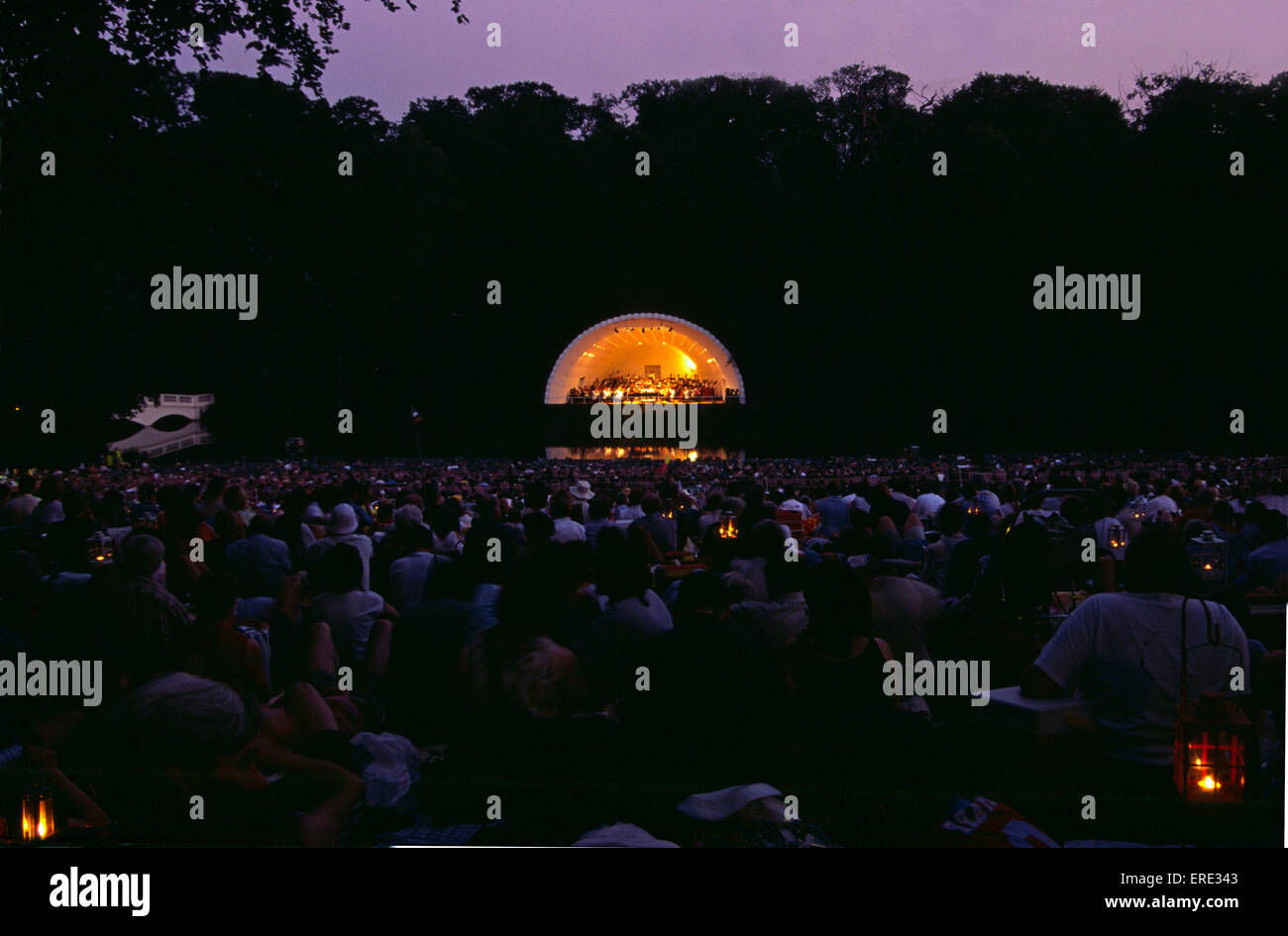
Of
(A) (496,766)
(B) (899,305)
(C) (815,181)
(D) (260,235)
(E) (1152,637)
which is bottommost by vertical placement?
(A) (496,766)

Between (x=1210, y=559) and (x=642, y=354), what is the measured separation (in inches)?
1501

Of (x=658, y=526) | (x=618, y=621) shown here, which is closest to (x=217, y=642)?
(x=618, y=621)

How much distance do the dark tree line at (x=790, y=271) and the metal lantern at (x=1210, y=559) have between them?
1591 centimetres

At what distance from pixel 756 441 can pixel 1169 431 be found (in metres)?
13.9

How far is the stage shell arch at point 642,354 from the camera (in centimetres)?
3984

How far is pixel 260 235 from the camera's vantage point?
13266mm

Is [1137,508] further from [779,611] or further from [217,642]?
[217,642]

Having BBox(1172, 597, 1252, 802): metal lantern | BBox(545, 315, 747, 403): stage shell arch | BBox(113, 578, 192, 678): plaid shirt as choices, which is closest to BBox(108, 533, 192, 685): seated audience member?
BBox(113, 578, 192, 678): plaid shirt

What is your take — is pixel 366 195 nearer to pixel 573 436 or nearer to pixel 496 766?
pixel 573 436

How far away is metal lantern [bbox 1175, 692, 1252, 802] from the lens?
11.6 feet

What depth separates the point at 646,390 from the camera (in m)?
41.0

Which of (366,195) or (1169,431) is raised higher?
(366,195)

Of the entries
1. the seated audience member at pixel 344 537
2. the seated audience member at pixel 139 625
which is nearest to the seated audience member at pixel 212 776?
the seated audience member at pixel 139 625
